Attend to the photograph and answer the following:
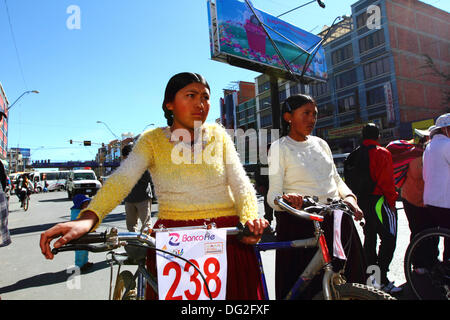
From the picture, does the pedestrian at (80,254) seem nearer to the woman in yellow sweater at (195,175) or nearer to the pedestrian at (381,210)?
the woman in yellow sweater at (195,175)

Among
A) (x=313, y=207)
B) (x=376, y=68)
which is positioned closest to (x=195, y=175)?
(x=313, y=207)

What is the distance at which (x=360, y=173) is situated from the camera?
3.15 m

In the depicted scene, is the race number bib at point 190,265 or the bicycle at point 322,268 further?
the bicycle at point 322,268

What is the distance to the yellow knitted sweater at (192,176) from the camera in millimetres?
1485

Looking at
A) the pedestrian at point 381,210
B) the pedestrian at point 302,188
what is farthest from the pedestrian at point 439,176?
the pedestrian at point 302,188

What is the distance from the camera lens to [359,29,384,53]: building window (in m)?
31.8

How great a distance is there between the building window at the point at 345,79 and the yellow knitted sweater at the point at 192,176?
119 feet

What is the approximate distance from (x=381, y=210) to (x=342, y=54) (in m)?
36.6

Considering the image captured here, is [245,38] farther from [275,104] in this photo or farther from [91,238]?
[91,238]
